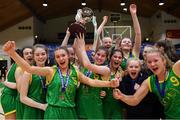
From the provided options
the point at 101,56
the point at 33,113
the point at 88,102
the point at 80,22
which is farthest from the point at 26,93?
the point at 80,22

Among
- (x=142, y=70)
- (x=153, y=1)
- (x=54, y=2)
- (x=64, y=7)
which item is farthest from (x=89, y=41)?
(x=142, y=70)

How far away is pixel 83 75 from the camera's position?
3146 millimetres

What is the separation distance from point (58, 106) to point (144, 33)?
2162 centimetres

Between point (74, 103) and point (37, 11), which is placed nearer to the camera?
point (74, 103)

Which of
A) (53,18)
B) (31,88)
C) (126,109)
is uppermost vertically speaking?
(53,18)

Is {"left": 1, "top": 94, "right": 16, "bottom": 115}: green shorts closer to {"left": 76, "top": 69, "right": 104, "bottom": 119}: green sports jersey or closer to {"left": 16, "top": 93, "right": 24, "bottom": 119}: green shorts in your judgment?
{"left": 16, "top": 93, "right": 24, "bottom": 119}: green shorts

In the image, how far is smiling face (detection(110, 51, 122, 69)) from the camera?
3.48 metres

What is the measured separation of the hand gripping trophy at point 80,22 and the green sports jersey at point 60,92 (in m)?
0.45

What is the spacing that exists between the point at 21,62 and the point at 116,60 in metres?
1.13

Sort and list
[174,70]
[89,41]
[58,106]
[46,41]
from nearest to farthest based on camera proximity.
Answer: [174,70], [58,106], [89,41], [46,41]

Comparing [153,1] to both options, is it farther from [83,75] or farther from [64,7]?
[83,75]

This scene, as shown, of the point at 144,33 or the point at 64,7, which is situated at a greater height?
the point at 64,7

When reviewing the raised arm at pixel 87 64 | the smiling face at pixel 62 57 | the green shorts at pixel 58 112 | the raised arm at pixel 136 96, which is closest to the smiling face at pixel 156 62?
the raised arm at pixel 136 96

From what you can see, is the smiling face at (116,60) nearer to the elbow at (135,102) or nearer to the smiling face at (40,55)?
the elbow at (135,102)
